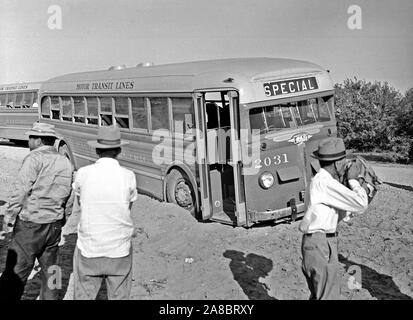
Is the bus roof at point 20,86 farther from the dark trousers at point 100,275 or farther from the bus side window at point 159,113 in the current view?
the dark trousers at point 100,275

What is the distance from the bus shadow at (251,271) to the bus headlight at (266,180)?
1.31m

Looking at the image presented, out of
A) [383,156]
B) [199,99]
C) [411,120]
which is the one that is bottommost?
[383,156]

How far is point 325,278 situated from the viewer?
Answer: 13.9 feet

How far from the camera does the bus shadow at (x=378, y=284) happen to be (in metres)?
5.62

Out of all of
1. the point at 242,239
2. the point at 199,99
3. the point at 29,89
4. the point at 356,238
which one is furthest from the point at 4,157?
the point at 356,238

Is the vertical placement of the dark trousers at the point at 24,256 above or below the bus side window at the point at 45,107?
below

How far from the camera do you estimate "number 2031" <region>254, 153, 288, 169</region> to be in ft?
26.4

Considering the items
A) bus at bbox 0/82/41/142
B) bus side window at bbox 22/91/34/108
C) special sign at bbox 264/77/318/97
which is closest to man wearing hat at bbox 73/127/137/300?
special sign at bbox 264/77/318/97

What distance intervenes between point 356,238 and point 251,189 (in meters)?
1.74

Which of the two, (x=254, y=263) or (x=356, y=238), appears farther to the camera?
(x=356, y=238)

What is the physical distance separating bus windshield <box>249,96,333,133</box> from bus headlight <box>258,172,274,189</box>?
70cm

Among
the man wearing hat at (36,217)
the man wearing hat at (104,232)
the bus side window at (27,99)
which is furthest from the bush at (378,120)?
the man wearing hat at (104,232)
